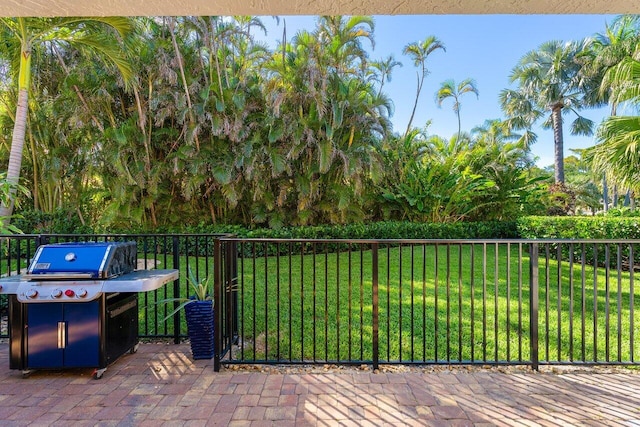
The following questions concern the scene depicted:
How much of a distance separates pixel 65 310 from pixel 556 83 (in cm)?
2229

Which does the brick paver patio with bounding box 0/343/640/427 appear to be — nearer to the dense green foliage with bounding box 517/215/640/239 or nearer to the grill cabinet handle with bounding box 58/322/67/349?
the grill cabinet handle with bounding box 58/322/67/349

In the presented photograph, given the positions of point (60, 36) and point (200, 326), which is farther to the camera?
point (60, 36)

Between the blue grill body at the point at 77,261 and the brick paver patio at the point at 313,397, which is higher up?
the blue grill body at the point at 77,261

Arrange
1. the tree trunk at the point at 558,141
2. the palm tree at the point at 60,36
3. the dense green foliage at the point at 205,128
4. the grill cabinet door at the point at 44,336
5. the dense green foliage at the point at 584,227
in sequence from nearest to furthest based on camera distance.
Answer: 1. the grill cabinet door at the point at 44,336
2. the palm tree at the point at 60,36
3. the dense green foliage at the point at 584,227
4. the dense green foliage at the point at 205,128
5. the tree trunk at the point at 558,141

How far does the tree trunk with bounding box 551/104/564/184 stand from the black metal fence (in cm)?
1380

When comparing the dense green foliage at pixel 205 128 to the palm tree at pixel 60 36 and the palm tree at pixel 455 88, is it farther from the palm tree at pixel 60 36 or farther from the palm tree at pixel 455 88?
the palm tree at pixel 455 88

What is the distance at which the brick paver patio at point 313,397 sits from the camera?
2225 millimetres

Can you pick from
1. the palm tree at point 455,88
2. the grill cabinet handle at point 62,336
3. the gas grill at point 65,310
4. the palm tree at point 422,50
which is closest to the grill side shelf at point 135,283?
the gas grill at point 65,310

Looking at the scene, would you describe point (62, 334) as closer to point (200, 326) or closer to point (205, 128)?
point (200, 326)

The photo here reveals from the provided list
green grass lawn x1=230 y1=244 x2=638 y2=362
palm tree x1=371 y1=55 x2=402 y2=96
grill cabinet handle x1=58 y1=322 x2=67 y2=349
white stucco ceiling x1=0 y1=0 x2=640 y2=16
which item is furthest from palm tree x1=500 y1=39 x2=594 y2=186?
grill cabinet handle x1=58 y1=322 x2=67 y2=349

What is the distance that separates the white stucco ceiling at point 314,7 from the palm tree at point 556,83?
18.8m

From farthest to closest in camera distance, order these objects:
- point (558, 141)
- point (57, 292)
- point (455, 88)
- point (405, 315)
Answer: point (558, 141) < point (455, 88) < point (405, 315) < point (57, 292)

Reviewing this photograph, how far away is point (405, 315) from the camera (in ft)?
15.2

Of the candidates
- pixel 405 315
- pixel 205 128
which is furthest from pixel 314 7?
pixel 205 128
